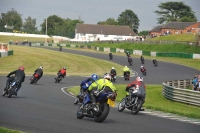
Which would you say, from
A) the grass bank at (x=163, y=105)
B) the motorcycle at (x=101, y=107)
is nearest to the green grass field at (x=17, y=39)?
the grass bank at (x=163, y=105)

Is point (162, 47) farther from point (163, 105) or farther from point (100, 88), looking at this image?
point (100, 88)

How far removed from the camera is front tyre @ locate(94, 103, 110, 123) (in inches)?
527

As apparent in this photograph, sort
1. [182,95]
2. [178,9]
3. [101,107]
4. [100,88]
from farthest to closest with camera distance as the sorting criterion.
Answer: [178,9], [182,95], [100,88], [101,107]

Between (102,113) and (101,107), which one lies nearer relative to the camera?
(102,113)

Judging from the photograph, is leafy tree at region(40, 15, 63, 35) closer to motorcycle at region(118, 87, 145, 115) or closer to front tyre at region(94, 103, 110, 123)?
motorcycle at region(118, 87, 145, 115)

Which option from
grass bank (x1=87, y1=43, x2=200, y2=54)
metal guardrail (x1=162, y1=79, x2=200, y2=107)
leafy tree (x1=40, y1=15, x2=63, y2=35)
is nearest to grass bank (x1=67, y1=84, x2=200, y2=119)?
metal guardrail (x1=162, y1=79, x2=200, y2=107)

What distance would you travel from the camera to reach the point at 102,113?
1344 centimetres

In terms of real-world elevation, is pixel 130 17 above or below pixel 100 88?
above

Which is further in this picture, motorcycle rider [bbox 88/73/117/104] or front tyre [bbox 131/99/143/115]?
front tyre [bbox 131/99/143/115]

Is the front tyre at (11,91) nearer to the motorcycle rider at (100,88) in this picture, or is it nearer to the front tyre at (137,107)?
the front tyre at (137,107)

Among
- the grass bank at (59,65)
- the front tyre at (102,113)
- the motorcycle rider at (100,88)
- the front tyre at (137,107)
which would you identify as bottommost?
the grass bank at (59,65)

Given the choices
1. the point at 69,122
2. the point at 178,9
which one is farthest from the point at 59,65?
the point at 69,122

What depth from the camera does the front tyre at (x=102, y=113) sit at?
43.9 ft

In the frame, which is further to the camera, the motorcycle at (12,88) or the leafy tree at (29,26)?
the leafy tree at (29,26)
